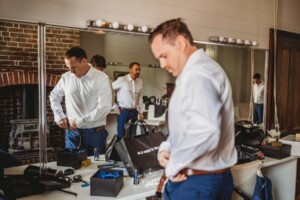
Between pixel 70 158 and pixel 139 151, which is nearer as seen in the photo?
pixel 139 151

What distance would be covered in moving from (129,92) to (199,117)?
1477 mm

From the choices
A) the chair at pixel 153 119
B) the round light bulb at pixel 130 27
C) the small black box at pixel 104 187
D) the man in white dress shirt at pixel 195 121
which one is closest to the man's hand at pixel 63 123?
the chair at pixel 153 119

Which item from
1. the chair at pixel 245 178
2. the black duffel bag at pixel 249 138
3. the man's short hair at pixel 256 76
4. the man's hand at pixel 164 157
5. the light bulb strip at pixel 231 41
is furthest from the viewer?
the man's short hair at pixel 256 76

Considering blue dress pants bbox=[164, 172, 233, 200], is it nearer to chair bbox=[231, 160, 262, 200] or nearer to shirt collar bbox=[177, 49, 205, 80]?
shirt collar bbox=[177, 49, 205, 80]

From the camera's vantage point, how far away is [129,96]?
8.26 feet

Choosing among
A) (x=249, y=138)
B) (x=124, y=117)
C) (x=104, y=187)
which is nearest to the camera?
(x=104, y=187)

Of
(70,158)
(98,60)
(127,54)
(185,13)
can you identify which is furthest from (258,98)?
(70,158)

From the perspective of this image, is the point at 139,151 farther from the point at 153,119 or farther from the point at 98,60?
the point at 98,60

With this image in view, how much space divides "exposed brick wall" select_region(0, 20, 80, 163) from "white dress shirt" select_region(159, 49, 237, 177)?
123 centimetres

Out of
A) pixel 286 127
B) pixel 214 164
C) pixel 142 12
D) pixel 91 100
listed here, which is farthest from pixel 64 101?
pixel 286 127

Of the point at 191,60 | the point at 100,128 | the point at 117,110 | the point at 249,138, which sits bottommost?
the point at 249,138

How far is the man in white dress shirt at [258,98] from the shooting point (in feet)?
11.3

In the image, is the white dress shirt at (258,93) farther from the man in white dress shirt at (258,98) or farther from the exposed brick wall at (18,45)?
the exposed brick wall at (18,45)

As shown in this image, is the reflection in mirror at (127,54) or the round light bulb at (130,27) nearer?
the reflection in mirror at (127,54)
